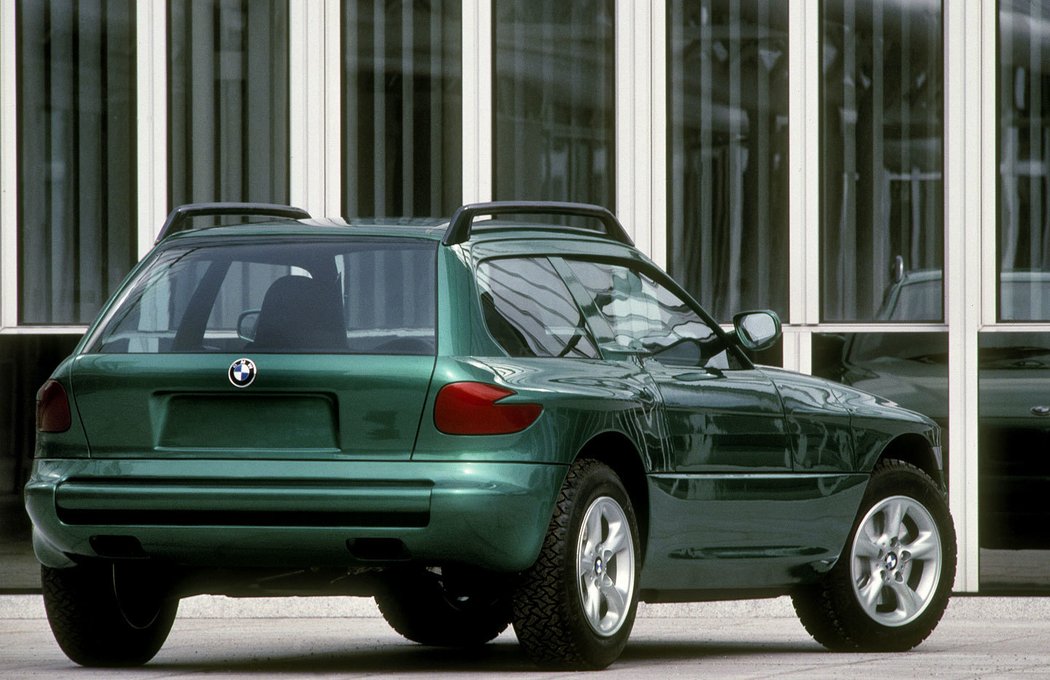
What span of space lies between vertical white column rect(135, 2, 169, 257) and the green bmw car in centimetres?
486

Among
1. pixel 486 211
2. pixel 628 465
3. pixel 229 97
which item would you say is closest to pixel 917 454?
pixel 628 465

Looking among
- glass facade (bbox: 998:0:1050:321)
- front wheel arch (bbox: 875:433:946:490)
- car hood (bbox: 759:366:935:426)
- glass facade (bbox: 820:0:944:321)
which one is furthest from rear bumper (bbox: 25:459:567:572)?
glass facade (bbox: 998:0:1050:321)

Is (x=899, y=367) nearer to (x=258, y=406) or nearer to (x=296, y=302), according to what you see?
(x=296, y=302)

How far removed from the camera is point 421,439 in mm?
7035

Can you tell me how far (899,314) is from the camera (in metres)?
13.0

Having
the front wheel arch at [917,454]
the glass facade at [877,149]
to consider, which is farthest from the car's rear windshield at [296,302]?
the glass facade at [877,149]

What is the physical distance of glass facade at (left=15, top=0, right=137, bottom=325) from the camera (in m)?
13.3

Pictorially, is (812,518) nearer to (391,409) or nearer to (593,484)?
(593,484)

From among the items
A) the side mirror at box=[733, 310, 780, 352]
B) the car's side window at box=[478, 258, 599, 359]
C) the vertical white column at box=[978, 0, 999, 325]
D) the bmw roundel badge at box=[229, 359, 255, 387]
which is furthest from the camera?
the vertical white column at box=[978, 0, 999, 325]

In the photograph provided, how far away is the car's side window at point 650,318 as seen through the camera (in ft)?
26.6

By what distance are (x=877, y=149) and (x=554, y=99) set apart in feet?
6.53

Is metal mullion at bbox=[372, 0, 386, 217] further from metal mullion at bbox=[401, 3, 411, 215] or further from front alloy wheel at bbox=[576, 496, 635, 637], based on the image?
front alloy wheel at bbox=[576, 496, 635, 637]

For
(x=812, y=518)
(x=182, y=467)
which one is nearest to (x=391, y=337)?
(x=182, y=467)

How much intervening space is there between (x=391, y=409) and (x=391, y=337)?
325 mm
